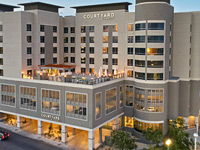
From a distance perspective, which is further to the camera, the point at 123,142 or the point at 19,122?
the point at 19,122

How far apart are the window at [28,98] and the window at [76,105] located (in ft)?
25.7

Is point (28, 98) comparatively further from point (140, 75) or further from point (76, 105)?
point (140, 75)

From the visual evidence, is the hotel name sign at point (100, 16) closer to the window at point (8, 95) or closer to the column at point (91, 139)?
the window at point (8, 95)

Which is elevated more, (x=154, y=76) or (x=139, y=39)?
(x=139, y=39)

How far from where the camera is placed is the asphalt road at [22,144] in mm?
42062

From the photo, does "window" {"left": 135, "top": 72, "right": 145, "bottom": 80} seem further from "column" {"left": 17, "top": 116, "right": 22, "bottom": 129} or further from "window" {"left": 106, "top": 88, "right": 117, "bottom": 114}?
"column" {"left": 17, "top": 116, "right": 22, "bottom": 129}

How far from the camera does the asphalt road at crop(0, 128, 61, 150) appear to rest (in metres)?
42.1

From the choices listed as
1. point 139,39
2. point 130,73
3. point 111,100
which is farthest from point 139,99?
point 139,39

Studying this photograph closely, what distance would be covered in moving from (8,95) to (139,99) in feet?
86.5

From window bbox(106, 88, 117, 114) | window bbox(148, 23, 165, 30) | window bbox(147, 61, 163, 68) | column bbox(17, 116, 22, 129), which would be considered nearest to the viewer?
window bbox(148, 23, 165, 30)

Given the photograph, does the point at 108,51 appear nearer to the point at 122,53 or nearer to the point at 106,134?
the point at 122,53

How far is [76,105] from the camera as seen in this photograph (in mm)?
42594

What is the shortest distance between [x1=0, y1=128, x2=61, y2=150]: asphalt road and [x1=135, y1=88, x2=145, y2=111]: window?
16825mm

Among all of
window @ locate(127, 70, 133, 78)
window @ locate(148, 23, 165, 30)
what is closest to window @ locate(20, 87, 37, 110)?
window @ locate(127, 70, 133, 78)
